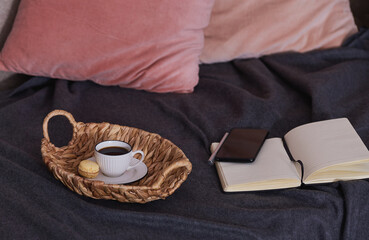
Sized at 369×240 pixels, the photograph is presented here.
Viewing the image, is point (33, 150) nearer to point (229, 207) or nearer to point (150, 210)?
point (150, 210)

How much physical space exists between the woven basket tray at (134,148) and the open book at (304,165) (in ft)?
0.42

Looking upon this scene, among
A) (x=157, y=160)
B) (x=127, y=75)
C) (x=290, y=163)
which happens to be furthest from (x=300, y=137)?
(x=127, y=75)

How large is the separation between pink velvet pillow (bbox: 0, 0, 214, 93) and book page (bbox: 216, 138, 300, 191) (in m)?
0.42

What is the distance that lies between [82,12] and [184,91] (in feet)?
1.21

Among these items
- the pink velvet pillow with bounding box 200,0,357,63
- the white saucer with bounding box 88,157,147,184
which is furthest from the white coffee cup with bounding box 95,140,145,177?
the pink velvet pillow with bounding box 200,0,357,63

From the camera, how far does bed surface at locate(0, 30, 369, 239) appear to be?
0.87m

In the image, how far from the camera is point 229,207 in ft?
3.01

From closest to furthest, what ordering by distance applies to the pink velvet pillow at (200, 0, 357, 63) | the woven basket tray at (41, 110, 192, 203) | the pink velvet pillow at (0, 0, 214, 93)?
the woven basket tray at (41, 110, 192, 203) < the pink velvet pillow at (0, 0, 214, 93) < the pink velvet pillow at (200, 0, 357, 63)

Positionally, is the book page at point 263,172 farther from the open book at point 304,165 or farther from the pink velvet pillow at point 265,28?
the pink velvet pillow at point 265,28

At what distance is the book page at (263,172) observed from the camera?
0.98 m

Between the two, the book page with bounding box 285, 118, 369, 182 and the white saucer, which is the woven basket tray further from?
the book page with bounding box 285, 118, 369, 182

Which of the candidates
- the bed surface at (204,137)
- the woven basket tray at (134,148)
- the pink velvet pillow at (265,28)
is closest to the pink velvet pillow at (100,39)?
the bed surface at (204,137)

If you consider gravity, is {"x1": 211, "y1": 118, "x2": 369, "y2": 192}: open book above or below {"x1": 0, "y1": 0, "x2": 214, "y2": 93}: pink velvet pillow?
below

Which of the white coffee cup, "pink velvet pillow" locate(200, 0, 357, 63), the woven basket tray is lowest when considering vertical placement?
"pink velvet pillow" locate(200, 0, 357, 63)
